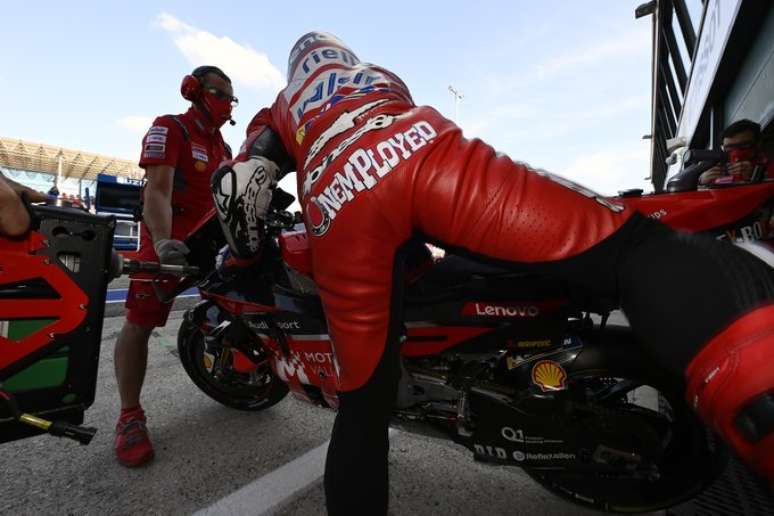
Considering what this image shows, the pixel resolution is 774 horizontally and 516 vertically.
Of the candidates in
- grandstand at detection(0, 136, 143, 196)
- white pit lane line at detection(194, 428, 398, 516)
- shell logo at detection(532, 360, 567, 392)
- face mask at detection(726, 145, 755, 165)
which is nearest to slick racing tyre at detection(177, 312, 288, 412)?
white pit lane line at detection(194, 428, 398, 516)

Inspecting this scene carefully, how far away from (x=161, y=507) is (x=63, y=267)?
97 centimetres

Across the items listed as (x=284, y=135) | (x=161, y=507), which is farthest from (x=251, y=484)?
(x=284, y=135)

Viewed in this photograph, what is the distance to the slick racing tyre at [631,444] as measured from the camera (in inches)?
50.6

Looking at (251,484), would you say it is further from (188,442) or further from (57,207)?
(57,207)

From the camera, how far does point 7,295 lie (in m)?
1.01

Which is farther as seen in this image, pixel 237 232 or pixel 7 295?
pixel 237 232

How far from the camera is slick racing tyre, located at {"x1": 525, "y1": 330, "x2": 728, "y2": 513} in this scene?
1284 mm

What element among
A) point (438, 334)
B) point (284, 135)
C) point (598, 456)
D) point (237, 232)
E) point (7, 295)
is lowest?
point (598, 456)

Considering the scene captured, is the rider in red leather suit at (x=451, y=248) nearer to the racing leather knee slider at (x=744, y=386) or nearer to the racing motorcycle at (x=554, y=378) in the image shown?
the racing leather knee slider at (x=744, y=386)

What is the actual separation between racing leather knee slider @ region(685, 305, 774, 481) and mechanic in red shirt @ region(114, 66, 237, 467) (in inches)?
68.5

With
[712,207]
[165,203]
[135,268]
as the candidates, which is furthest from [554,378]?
[165,203]

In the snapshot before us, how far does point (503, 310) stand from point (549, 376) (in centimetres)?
25

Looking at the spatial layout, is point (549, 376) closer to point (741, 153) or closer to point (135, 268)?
point (135, 268)

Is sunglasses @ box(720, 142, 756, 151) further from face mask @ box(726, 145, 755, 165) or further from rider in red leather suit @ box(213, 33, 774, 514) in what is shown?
rider in red leather suit @ box(213, 33, 774, 514)
